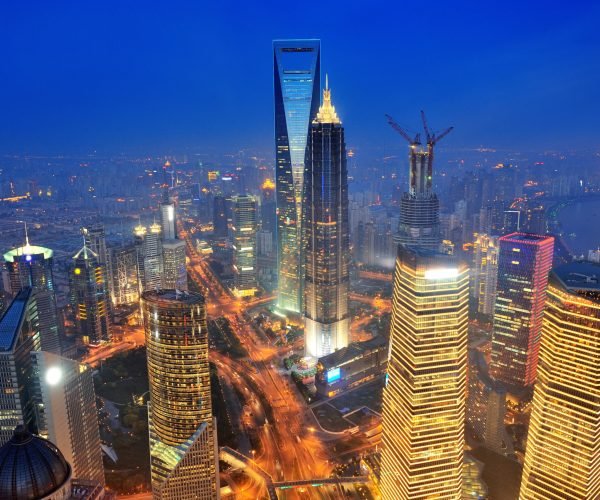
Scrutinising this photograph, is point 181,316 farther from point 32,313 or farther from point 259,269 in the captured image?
point 259,269

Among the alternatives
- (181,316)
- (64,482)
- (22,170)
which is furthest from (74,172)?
(64,482)

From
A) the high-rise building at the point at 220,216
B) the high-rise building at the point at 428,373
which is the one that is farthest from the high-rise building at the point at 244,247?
the high-rise building at the point at 428,373

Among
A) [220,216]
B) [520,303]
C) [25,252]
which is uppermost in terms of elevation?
[25,252]

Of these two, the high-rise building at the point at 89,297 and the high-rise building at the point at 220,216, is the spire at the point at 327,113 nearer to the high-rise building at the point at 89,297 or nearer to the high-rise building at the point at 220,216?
the high-rise building at the point at 89,297

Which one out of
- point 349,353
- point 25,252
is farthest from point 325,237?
point 25,252

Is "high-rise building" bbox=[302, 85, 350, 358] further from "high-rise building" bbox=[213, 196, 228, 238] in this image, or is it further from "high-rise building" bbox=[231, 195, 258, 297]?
"high-rise building" bbox=[213, 196, 228, 238]

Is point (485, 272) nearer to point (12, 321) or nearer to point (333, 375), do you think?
point (333, 375)
